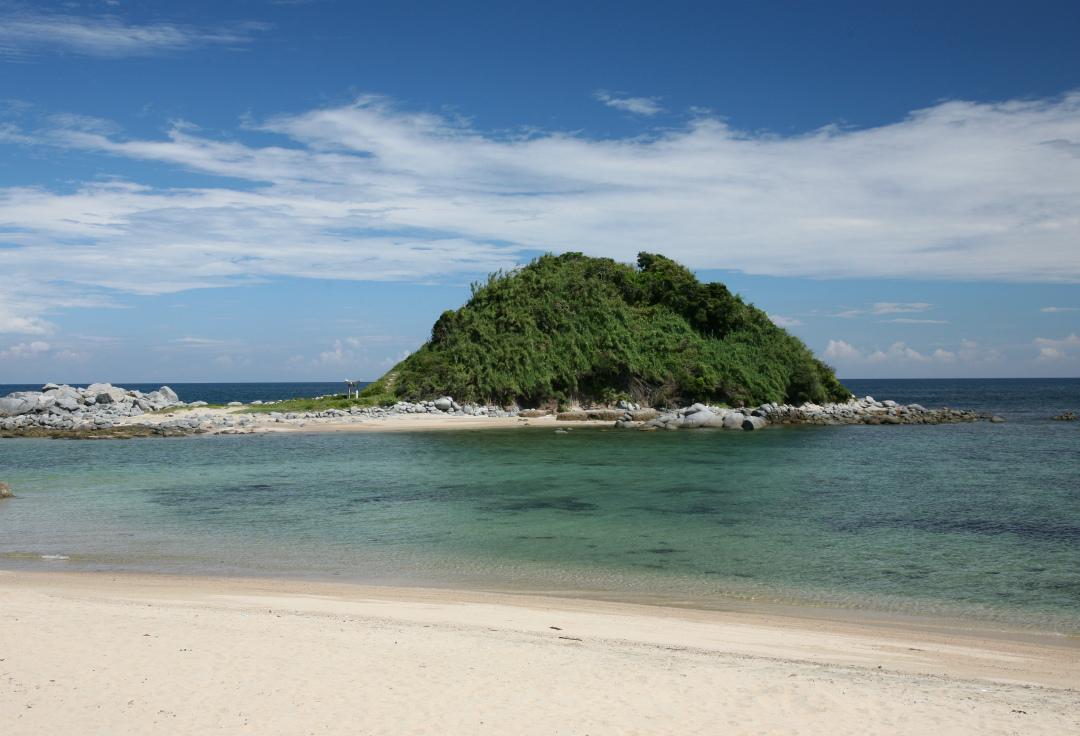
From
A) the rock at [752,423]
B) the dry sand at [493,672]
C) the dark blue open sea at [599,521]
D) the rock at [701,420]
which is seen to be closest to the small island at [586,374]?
the rock at [701,420]

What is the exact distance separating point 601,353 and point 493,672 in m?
52.4

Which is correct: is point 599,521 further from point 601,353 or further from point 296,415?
point 601,353

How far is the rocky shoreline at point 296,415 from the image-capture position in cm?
4722

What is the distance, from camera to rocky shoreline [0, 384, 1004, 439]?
155 ft

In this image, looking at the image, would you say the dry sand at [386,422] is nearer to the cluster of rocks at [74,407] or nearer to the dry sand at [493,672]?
the cluster of rocks at [74,407]

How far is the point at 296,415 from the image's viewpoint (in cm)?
5284

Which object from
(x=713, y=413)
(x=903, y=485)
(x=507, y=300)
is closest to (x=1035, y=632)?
(x=903, y=485)

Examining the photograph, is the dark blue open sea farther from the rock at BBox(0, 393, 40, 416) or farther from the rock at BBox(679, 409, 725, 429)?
the rock at BBox(0, 393, 40, 416)

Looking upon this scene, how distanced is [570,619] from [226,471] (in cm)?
2257

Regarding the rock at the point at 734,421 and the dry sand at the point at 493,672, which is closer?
the dry sand at the point at 493,672

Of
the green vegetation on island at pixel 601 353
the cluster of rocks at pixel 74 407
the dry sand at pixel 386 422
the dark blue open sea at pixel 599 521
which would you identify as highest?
the green vegetation on island at pixel 601 353

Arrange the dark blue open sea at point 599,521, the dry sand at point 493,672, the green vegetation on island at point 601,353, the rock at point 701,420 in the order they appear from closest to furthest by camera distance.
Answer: the dry sand at point 493,672 → the dark blue open sea at point 599,521 → the rock at point 701,420 → the green vegetation on island at point 601,353

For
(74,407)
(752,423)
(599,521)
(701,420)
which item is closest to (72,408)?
(74,407)

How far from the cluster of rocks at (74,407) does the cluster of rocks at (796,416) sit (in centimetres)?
3351
